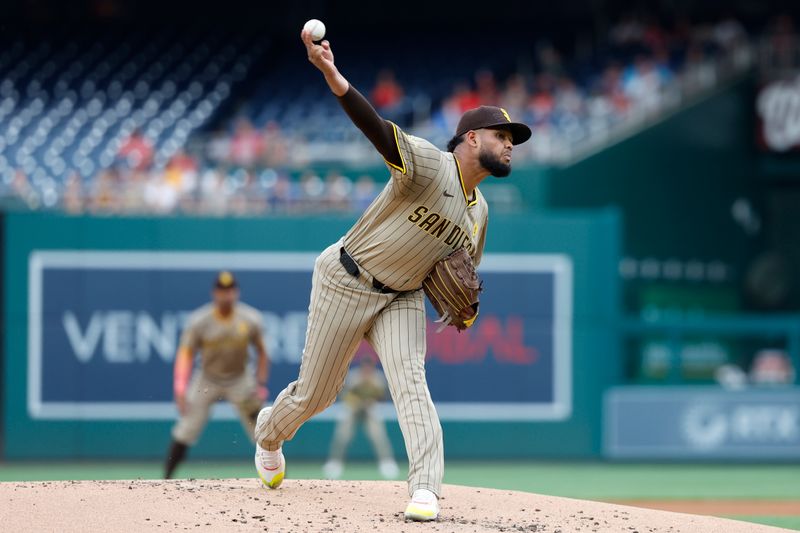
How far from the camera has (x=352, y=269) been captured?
6.29 metres

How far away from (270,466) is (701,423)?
8.95 metres

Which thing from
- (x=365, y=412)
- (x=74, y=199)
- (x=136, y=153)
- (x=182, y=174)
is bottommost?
(x=365, y=412)

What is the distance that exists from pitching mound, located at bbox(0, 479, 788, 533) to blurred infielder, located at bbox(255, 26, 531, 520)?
0.41 metres

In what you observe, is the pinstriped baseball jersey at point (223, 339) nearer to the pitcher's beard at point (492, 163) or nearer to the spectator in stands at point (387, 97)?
the pitcher's beard at point (492, 163)

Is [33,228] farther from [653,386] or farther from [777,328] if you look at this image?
[777,328]

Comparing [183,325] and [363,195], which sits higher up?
[363,195]

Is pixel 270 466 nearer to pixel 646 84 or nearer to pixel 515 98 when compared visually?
pixel 515 98

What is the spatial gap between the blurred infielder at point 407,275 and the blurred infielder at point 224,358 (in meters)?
3.91

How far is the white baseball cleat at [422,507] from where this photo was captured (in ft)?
19.6

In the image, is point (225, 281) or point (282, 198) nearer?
point (225, 281)

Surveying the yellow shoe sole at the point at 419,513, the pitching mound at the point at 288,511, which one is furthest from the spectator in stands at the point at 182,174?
the yellow shoe sole at the point at 419,513

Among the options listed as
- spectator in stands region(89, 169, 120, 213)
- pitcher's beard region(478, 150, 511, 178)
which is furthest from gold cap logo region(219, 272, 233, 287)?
pitcher's beard region(478, 150, 511, 178)

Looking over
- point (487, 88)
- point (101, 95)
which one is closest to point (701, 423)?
point (487, 88)

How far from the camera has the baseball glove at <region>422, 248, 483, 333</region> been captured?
624 centimetres
